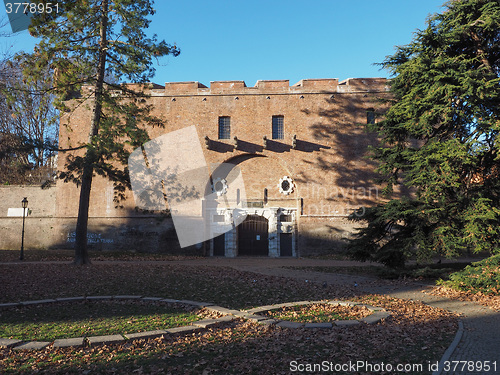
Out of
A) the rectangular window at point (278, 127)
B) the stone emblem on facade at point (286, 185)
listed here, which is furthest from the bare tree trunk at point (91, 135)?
the stone emblem on facade at point (286, 185)

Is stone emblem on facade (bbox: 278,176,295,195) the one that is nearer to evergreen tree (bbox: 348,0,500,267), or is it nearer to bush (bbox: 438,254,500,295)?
evergreen tree (bbox: 348,0,500,267)

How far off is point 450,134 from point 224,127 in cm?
1614

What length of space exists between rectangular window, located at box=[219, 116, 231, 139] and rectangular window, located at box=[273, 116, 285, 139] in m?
3.18

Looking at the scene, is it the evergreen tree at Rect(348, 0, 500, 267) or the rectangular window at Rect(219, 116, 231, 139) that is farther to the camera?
the rectangular window at Rect(219, 116, 231, 139)

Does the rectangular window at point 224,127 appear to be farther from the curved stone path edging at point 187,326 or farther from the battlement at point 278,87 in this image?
the curved stone path edging at point 187,326

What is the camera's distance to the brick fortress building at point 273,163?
25094 mm

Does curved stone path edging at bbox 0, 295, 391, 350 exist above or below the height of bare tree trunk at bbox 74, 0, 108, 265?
below

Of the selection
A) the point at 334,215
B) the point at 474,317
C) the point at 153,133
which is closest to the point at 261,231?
the point at 334,215

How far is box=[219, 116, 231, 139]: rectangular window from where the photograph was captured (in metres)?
26.3

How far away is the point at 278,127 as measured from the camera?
26078mm

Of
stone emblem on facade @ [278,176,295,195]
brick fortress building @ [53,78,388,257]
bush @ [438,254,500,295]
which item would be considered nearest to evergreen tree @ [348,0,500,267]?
bush @ [438,254,500,295]

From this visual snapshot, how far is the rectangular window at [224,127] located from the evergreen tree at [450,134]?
563 inches

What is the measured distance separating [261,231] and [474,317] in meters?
18.5

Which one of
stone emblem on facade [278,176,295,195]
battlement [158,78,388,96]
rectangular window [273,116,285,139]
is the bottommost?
stone emblem on facade [278,176,295,195]
